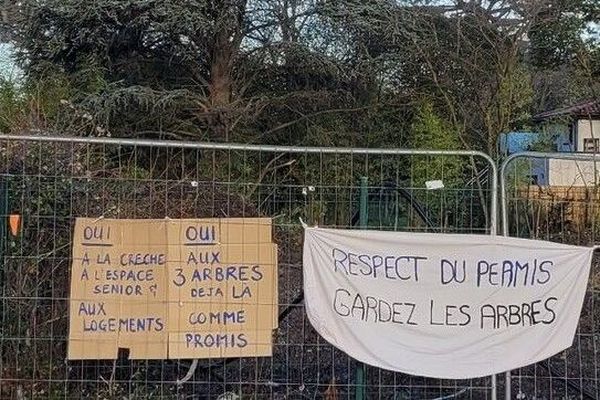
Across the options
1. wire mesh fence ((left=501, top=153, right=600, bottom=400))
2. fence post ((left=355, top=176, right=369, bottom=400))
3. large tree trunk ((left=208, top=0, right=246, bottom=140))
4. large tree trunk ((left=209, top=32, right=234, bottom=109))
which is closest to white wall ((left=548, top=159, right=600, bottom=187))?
wire mesh fence ((left=501, top=153, right=600, bottom=400))

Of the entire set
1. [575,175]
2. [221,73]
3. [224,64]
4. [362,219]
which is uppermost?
[224,64]

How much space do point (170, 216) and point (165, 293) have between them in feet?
1.92

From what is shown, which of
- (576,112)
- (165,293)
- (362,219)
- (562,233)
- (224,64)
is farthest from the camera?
(576,112)

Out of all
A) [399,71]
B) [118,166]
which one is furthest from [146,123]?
[118,166]

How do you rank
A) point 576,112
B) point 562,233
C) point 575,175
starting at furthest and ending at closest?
point 576,112
point 575,175
point 562,233

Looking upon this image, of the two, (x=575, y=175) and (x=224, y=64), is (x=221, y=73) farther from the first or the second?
(x=575, y=175)

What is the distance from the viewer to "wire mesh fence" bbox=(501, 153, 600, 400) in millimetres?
5430

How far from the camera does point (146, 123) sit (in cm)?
1454

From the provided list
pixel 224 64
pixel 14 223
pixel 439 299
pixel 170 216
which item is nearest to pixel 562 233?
pixel 439 299

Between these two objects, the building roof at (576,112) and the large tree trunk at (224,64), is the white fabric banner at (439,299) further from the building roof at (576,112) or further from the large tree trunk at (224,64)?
the building roof at (576,112)

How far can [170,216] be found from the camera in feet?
17.1

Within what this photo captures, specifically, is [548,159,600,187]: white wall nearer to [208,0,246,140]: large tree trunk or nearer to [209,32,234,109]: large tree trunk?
[208,0,246,140]: large tree trunk

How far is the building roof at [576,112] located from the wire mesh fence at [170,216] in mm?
13019

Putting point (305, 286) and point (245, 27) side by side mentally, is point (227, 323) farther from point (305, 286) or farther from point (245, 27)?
point (245, 27)
